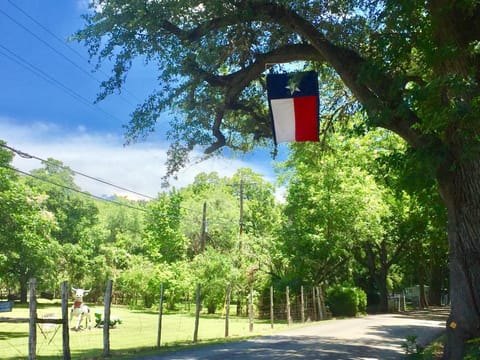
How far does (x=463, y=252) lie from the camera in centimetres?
1042

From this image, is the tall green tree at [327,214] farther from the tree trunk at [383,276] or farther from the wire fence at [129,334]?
the tree trunk at [383,276]

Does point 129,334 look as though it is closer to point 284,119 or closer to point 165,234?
point 284,119

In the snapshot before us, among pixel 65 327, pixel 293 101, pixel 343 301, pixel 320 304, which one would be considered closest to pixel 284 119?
pixel 293 101

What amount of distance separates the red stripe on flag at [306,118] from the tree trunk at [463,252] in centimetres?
385

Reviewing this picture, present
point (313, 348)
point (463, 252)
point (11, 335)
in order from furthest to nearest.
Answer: point (11, 335) → point (313, 348) → point (463, 252)

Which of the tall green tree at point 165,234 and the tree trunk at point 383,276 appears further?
the tall green tree at point 165,234

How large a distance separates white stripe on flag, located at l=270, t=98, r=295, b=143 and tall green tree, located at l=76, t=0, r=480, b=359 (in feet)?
4.09

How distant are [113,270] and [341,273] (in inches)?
1108

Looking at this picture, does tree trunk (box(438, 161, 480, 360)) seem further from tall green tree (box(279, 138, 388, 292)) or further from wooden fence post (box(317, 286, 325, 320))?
wooden fence post (box(317, 286, 325, 320))

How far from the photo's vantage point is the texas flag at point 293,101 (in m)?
13.2

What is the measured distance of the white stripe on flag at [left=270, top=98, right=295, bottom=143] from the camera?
13.2m

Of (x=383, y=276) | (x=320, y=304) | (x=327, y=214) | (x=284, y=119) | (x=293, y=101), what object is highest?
(x=327, y=214)

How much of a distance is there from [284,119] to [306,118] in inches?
22.9

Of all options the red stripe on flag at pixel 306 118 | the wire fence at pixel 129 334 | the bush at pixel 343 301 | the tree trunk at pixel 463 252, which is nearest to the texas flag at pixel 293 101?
the red stripe on flag at pixel 306 118
